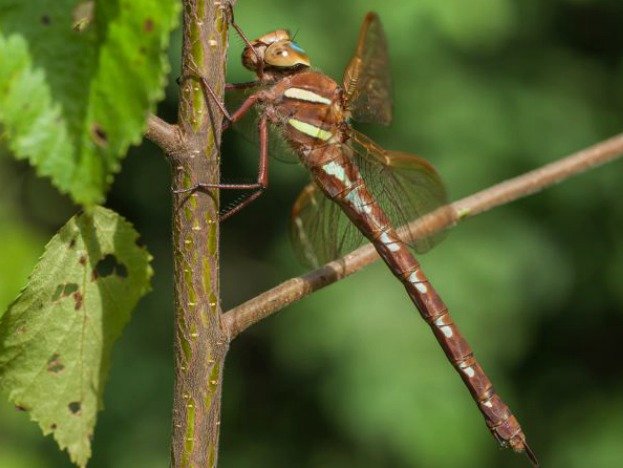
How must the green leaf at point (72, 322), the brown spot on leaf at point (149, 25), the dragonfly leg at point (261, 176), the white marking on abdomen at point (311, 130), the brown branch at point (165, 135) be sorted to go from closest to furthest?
1. the brown spot on leaf at point (149, 25)
2. the brown branch at point (165, 135)
3. the green leaf at point (72, 322)
4. the dragonfly leg at point (261, 176)
5. the white marking on abdomen at point (311, 130)

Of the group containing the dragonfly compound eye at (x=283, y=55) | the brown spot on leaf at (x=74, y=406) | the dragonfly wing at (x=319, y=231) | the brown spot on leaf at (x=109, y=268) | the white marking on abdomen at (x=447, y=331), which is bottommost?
the white marking on abdomen at (x=447, y=331)

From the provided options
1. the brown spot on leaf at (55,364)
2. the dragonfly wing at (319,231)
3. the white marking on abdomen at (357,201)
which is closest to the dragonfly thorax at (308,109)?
the white marking on abdomen at (357,201)

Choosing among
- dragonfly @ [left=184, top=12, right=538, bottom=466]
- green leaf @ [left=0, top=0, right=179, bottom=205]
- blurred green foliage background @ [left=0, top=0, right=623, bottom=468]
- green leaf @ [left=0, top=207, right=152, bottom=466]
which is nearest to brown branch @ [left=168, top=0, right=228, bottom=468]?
green leaf @ [left=0, top=207, right=152, bottom=466]

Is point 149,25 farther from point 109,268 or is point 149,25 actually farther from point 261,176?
point 261,176

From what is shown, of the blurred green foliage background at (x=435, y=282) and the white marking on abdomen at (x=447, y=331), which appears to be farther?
the blurred green foliage background at (x=435, y=282)

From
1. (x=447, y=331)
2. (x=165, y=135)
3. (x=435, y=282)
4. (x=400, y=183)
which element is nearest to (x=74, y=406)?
(x=165, y=135)

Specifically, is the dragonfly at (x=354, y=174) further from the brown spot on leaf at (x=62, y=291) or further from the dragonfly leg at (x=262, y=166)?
the brown spot on leaf at (x=62, y=291)

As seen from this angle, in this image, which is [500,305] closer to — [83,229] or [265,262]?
[265,262]
